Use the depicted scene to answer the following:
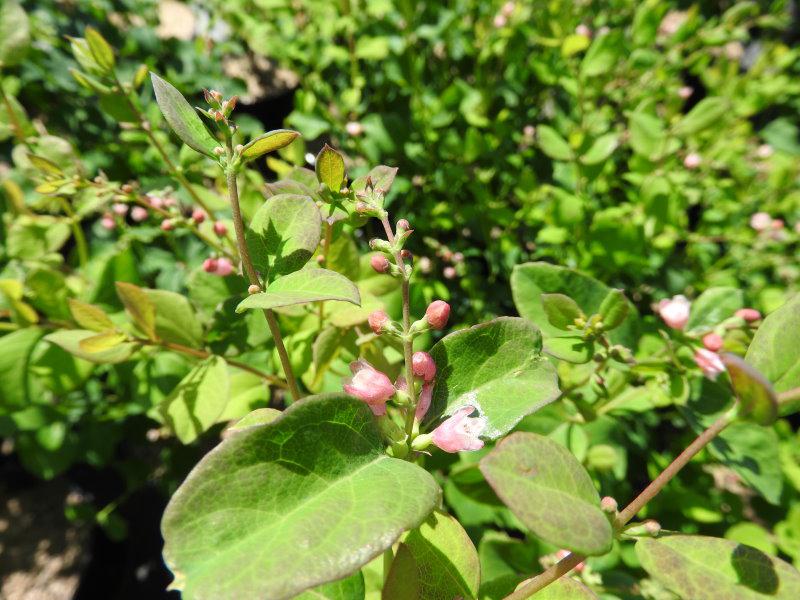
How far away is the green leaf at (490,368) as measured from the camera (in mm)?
578

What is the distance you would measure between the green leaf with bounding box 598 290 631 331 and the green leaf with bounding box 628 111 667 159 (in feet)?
2.72

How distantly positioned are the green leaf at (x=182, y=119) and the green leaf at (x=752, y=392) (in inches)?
20.5

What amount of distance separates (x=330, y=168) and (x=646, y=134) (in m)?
1.11

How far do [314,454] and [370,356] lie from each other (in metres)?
0.34

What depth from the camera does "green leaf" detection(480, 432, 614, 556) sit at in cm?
43

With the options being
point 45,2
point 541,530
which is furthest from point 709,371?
point 45,2

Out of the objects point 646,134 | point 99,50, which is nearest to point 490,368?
point 99,50

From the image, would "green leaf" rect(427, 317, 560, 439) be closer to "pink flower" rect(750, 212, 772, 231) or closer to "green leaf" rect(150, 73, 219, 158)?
"green leaf" rect(150, 73, 219, 158)

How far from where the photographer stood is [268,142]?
21.9 inches

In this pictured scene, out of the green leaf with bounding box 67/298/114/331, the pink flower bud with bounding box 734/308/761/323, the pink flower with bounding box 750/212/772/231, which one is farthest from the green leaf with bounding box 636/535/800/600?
the pink flower with bounding box 750/212/772/231

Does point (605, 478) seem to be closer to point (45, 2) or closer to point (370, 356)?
point (370, 356)

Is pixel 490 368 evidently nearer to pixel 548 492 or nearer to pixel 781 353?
pixel 548 492

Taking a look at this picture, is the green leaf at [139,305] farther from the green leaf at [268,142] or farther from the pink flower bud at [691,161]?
the pink flower bud at [691,161]

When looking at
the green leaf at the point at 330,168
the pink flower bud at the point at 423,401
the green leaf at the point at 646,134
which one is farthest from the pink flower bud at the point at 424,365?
the green leaf at the point at 646,134
